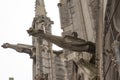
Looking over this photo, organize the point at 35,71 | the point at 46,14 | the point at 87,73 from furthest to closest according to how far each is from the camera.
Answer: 1. the point at 46,14
2. the point at 35,71
3. the point at 87,73

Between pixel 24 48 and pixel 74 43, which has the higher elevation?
pixel 24 48

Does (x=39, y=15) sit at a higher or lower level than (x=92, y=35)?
higher

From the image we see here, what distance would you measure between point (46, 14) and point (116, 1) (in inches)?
460

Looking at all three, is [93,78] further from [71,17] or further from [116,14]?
[71,17]

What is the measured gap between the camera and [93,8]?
12.2 metres

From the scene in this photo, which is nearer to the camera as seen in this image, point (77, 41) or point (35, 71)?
point (77, 41)

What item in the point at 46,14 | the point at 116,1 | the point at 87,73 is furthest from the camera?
the point at 46,14

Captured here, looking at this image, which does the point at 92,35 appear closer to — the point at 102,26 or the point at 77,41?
the point at 77,41

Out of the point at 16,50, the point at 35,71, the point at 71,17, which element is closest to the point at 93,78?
the point at 71,17

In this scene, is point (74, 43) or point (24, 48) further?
point (24, 48)

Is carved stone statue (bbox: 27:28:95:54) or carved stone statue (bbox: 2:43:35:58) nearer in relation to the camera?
carved stone statue (bbox: 27:28:95:54)

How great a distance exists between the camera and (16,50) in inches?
771

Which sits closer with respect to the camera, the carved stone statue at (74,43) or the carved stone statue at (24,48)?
the carved stone statue at (74,43)

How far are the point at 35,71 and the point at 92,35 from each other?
713 centimetres
